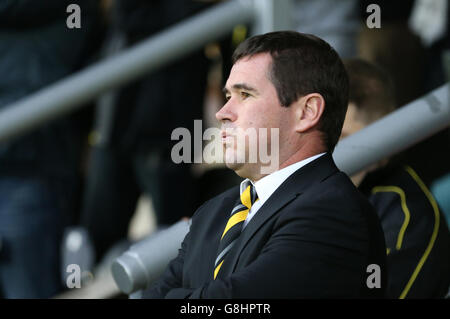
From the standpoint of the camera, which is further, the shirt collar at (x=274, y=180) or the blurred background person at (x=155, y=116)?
the blurred background person at (x=155, y=116)

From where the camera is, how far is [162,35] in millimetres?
1873

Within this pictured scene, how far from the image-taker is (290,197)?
0.87m

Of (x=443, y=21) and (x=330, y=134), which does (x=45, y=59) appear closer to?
(x=443, y=21)

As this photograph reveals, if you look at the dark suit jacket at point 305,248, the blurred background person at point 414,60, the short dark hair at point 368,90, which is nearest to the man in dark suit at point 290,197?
the dark suit jacket at point 305,248

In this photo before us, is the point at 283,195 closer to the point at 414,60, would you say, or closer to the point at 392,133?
the point at 392,133

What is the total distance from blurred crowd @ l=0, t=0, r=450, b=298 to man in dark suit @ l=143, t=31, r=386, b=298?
997 millimetres

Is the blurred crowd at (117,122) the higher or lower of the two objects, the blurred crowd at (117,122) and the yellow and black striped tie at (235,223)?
the higher

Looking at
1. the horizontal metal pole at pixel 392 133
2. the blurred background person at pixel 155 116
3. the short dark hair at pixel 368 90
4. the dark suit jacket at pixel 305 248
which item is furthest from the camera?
the blurred background person at pixel 155 116

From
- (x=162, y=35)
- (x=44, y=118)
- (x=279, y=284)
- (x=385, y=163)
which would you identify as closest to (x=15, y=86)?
(x=44, y=118)

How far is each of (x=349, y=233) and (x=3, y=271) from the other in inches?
53.1

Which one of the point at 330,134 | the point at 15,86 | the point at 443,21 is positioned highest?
the point at 443,21

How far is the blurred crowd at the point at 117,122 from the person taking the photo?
6.51 ft

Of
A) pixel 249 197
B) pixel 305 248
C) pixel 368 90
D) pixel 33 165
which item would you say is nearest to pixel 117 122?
pixel 33 165

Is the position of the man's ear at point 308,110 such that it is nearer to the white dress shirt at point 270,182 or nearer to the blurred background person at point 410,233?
the white dress shirt at point 270,182
